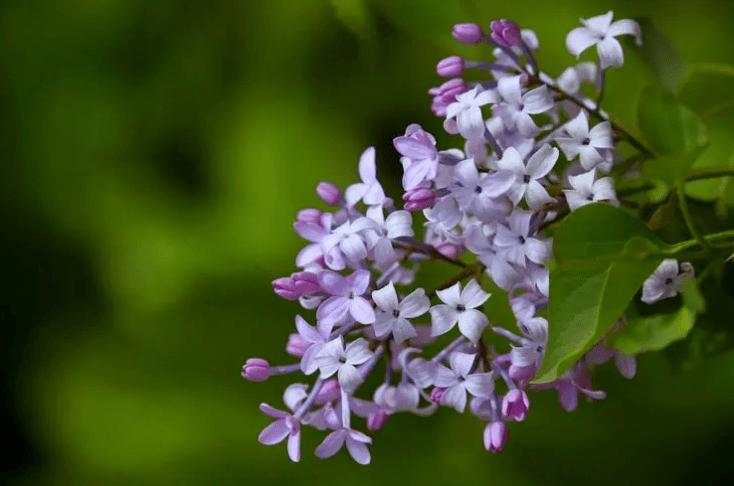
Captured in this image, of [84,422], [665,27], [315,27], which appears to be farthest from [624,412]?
[84,422]

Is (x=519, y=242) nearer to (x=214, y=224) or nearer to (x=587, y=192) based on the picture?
(x=587, y=192)

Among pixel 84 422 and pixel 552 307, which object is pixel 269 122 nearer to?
pixel 84 422

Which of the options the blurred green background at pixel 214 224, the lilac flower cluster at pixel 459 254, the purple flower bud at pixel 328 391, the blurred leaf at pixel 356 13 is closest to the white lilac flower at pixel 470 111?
the lilac flower cluster at pixel 459 254

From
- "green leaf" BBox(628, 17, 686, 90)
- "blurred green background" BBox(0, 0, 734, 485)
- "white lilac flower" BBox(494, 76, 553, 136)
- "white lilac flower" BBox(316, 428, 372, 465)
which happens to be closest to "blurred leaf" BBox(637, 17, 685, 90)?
"green leaf" BBox(628, 17, 686, 90)

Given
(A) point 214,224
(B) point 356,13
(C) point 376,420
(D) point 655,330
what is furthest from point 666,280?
(A) point 214,224

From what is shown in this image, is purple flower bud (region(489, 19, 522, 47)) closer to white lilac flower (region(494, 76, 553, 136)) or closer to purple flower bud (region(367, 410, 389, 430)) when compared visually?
white lilac flower (region(494, 76, 553, 136))

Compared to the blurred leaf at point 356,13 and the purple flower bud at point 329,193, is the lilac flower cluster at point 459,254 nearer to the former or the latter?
the purple flower bud at point 329,193
